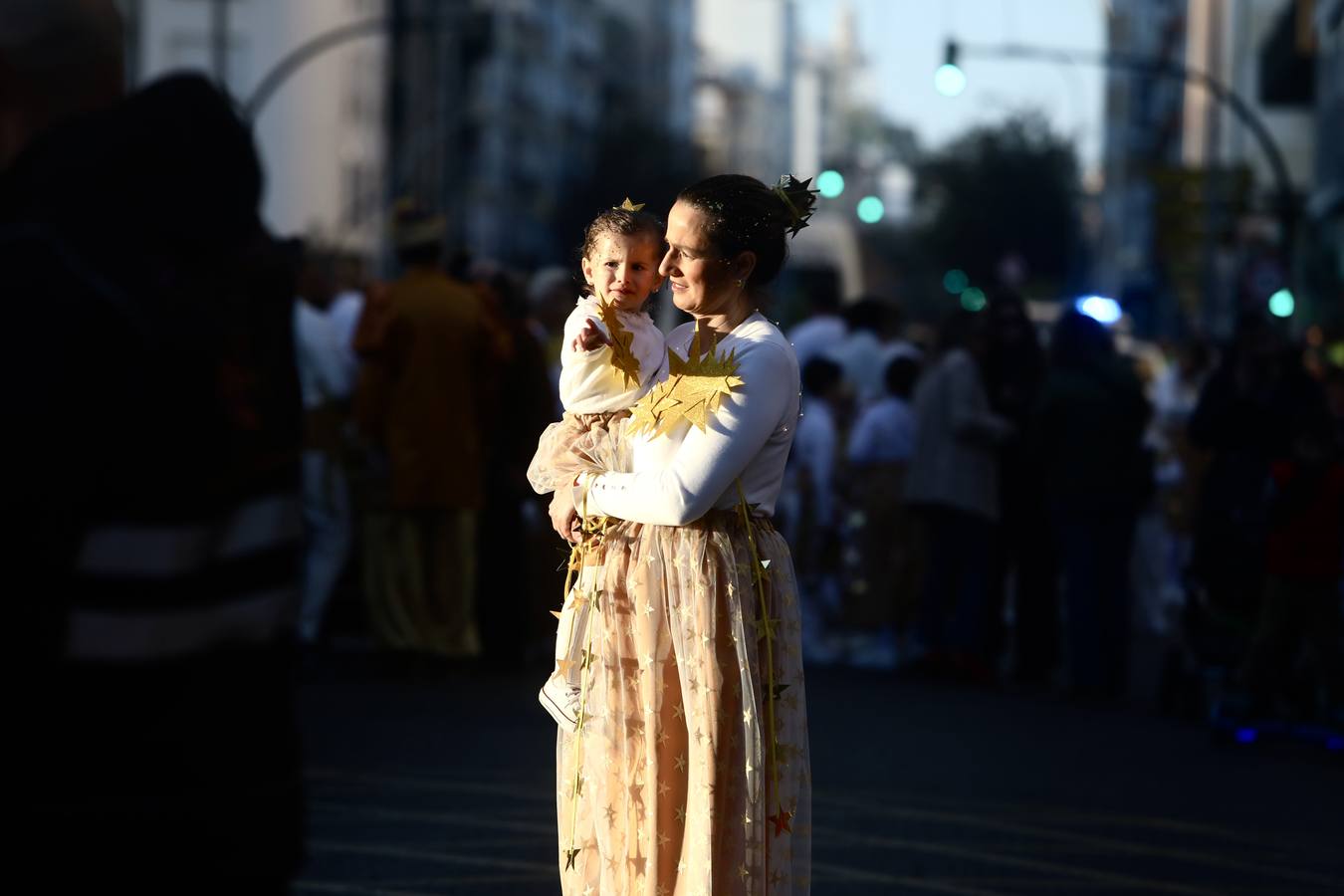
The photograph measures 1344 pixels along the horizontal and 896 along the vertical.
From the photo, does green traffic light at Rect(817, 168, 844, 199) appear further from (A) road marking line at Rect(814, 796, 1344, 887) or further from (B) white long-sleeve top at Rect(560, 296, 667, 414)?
(B) white long-sleeve top at Rect(560, 296, 667, 414)

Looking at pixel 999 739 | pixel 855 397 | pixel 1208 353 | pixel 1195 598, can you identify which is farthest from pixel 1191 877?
pixel 1208 353

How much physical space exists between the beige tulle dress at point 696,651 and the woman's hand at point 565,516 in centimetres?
3

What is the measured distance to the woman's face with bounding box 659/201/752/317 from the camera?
15.8 ft

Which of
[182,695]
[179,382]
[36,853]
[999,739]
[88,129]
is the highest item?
[88,129]

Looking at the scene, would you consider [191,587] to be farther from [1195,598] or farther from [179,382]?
[1195,598]

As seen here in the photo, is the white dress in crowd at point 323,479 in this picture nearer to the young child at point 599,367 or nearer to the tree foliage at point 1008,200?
the young child at point 599,367

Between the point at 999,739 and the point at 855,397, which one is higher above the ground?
the point at 855,397

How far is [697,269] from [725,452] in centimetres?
38

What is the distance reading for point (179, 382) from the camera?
2.64 meters

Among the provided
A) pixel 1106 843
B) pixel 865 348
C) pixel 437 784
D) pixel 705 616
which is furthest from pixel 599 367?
pixel 865 348

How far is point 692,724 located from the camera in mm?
4812

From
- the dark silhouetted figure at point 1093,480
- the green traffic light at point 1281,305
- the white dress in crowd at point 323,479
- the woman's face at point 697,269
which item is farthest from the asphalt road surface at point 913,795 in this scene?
the green traffic light at point 1281,305

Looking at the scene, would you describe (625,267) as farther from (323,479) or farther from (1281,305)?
(1281,305)

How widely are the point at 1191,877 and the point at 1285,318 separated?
15653 millimetres
